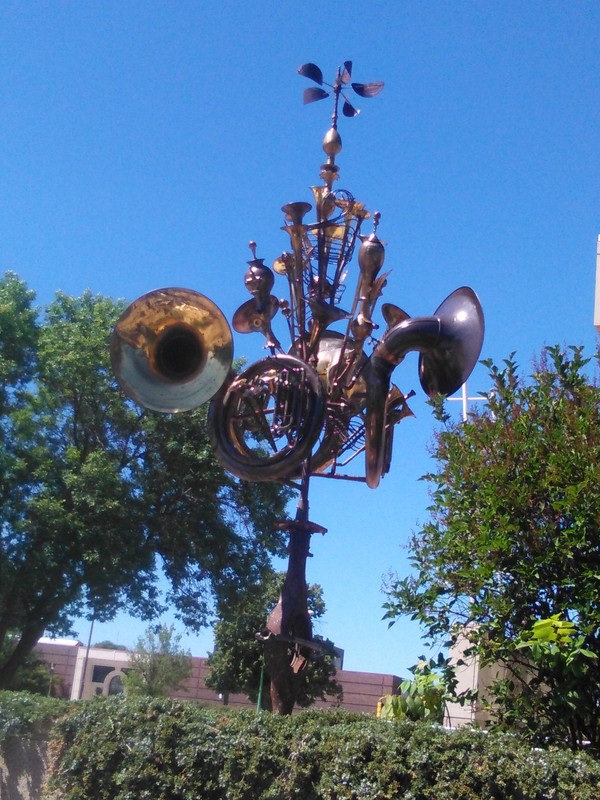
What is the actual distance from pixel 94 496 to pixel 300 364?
10.3 meters

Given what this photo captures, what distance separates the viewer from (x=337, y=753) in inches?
231

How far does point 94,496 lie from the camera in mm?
16500

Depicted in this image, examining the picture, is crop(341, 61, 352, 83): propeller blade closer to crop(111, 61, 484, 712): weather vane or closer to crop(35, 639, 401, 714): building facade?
crop(111, 61, 484, 712): weather vane

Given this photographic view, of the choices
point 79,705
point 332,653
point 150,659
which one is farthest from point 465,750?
point 150,659

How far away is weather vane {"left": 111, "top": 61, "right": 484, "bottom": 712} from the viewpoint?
6.86 m

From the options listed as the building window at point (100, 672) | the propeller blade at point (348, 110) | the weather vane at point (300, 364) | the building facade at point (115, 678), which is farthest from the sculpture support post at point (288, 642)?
the building window at point (100, 672)

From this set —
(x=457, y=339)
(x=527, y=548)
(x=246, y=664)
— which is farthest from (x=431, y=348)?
(x=246, y=664)

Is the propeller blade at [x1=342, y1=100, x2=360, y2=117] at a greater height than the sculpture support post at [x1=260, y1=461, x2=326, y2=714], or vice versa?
the propeller blade at [x1=342, y1=100, x2=360, y2=117]

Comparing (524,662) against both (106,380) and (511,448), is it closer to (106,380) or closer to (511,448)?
(511,448)

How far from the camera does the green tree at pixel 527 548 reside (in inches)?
241

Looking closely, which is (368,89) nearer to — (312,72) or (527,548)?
(312,72)

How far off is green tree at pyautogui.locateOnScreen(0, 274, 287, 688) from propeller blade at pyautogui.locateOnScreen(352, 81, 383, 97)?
9764 millimetres

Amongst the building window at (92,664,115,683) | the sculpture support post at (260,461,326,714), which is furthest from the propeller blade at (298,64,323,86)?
the building window at (92,664,115,683)

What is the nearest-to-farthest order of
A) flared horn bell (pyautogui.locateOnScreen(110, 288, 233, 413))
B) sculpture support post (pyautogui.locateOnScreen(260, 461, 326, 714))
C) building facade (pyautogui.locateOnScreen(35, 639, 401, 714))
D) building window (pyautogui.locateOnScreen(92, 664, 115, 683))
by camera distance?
sculpture support post (pyautogui.locateOnScreen(260, 461, 326, 714)) → flared horn bell (pyautogui.locateOnScreen(110, 288, 233, 413)) → building facade (pyautogui.locateOnScreen(35, 639, 401, 714)) → building window (pyautogui.locateOnScreen(92, 664, 115, 683))
